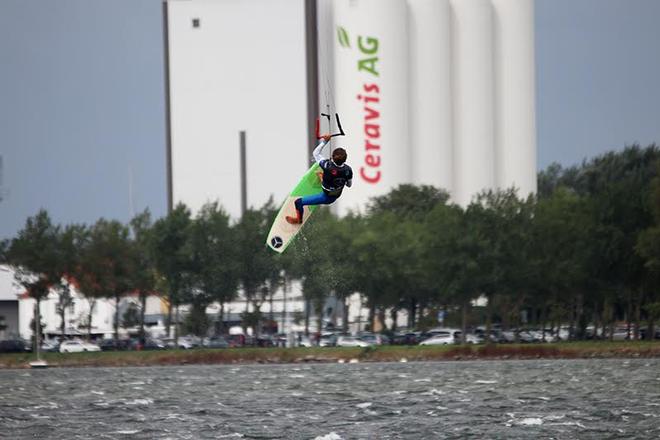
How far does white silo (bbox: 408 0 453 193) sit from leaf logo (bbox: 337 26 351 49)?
24.1 ft

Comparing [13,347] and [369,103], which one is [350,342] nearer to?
[13,347]

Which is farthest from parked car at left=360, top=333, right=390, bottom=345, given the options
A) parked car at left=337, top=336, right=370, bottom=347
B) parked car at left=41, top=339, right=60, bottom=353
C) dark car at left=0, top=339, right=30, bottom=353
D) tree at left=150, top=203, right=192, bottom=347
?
dark car at left=0, top=339, right=30, bottom=353

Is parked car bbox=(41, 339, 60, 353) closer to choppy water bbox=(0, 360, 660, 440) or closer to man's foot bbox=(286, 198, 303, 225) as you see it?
choppy water bbox=(0, 360, 660, 440)

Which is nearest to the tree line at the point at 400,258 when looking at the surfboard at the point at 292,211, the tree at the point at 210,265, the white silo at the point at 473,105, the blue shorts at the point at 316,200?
the tree at the point at 210,265

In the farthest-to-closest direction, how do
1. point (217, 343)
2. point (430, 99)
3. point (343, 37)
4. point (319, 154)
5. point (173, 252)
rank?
point (430, 99), point (343, 37), point (173, 252), point (217, 343), point (319, 154)

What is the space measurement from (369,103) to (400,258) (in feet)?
102

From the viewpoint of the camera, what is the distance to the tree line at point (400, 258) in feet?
315

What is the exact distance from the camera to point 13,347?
99.8 metres

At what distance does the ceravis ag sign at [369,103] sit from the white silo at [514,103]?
15.9 m

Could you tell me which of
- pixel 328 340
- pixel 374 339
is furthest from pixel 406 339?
pixel 328 340

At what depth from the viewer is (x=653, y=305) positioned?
91375 millimetres

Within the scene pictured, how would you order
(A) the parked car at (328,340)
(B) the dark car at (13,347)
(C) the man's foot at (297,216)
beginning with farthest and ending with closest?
(B) the dark car at (13,347) → (A) the parked car at (328,340) → (C) the man's foot at (297,216)

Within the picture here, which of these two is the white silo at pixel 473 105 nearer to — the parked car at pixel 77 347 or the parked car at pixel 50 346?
the parked car at pixel 50 346

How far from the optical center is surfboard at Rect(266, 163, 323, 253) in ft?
149
